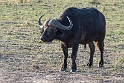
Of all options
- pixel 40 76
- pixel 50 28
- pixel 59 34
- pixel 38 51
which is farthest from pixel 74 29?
pixel 38 51

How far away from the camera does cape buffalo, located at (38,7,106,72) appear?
11250 mm

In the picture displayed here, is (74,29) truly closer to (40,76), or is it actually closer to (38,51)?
(40,76)

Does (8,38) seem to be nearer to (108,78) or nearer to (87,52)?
(87,52)

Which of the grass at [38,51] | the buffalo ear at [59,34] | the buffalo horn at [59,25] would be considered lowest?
the grass at [38,51]

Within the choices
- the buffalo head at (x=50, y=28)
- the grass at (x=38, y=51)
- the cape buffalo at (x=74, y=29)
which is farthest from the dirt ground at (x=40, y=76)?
the buffalo head at (x=50, y=28)

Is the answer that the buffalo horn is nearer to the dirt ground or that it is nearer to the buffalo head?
the buffalo head

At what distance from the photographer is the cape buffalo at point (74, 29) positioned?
11250mm

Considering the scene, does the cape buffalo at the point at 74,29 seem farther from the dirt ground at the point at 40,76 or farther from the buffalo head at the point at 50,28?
the dirt ground at the point at 40,76

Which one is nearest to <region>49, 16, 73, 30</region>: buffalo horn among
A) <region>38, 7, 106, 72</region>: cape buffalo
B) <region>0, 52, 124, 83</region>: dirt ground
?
<region>38, 7, 106, 72</region>: cape buffalo

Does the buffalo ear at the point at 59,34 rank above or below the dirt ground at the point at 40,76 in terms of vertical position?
above

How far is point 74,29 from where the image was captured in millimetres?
11727

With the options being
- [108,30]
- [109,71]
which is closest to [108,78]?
[109,71]

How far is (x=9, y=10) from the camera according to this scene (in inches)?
1092

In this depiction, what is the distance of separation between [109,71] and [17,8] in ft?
58.8
